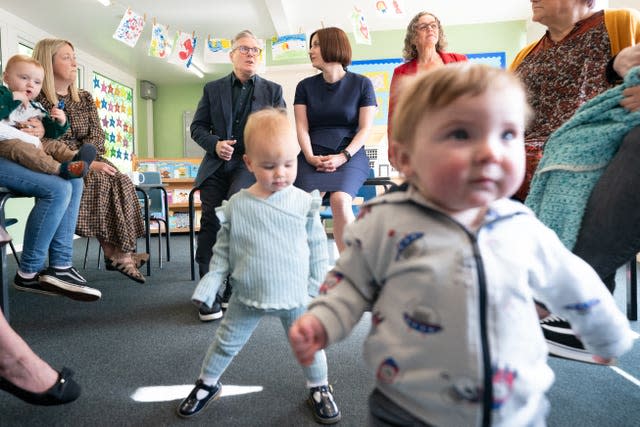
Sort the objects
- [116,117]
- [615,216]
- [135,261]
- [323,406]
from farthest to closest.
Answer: [116,117]
[135,261]
[323,406]
[615,216]

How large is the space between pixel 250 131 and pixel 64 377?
809 mm

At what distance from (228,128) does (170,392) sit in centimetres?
133

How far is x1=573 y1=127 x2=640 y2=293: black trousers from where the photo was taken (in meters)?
0.94

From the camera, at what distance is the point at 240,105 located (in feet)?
7.26

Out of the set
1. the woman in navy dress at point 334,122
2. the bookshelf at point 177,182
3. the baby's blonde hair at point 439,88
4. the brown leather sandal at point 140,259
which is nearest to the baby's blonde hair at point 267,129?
the baby's blonde hair at point 439,88

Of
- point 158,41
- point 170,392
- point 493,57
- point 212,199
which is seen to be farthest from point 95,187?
point 493,57

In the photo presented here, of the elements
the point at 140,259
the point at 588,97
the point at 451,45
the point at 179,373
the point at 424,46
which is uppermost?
the point at 451,45

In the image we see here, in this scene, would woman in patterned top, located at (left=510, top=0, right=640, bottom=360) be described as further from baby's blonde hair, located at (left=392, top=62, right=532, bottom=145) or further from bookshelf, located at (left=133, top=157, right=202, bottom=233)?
bookshelf, located at (left=133, top=157, right=202, bottom=233)

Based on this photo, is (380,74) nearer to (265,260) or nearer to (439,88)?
(265,260)

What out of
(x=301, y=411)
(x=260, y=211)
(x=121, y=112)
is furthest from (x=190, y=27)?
(x=301, y=411)

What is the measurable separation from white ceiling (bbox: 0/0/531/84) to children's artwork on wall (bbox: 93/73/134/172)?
0.57m

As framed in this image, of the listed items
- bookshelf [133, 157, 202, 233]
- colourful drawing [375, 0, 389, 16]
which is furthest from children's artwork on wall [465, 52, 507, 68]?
bookshelf [133, 157, 202, 233]

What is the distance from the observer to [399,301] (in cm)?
59

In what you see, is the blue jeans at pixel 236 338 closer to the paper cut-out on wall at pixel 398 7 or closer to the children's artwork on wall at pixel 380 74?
the paper cut-out on wall at pixel 398 7
